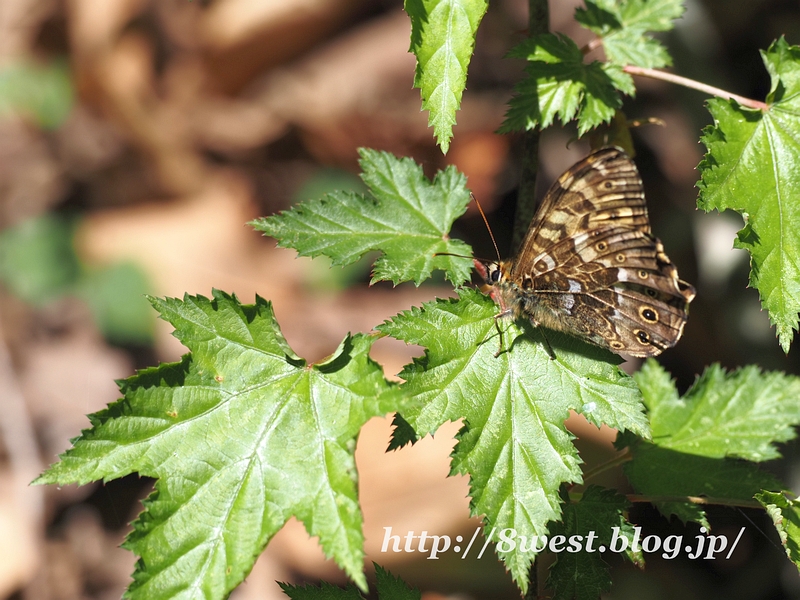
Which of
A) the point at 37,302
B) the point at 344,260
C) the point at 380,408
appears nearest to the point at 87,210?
the point at 37,302

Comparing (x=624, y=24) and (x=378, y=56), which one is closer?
(x=624, y=24)

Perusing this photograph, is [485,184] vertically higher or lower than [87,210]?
higher

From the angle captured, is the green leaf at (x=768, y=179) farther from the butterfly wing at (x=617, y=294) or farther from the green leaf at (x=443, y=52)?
the green leaf at (x=443, y=52)

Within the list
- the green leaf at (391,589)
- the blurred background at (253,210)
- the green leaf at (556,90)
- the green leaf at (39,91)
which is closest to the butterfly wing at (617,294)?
the green leaf at (556,90)

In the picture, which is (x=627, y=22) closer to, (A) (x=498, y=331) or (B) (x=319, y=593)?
(A) (x=498, y=331)

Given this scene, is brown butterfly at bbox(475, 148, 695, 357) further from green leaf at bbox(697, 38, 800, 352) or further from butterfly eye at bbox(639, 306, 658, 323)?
green leaf at bbox(697, 38, 800, 352)

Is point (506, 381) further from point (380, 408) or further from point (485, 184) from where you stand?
point (485, 184)

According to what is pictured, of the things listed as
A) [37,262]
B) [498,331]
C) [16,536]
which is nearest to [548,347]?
[498,331]
